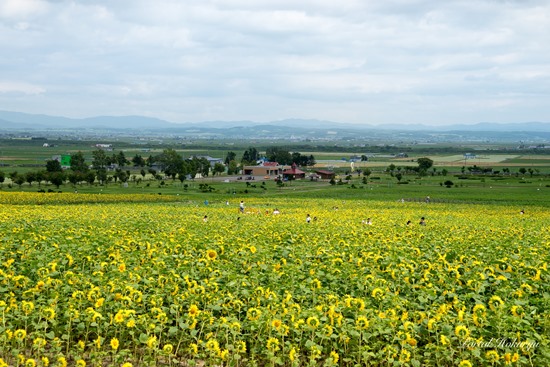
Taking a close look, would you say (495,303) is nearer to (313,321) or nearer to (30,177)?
(313,321)

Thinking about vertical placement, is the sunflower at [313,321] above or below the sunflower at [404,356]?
above

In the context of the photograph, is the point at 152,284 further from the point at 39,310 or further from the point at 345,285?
the point at 345,285

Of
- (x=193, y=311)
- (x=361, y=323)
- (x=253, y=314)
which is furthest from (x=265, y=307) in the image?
(x=361, y=323)

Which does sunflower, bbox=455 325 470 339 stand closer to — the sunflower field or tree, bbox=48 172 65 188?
the sunflower field

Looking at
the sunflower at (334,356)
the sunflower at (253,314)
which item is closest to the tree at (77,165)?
the sunflower at (253,314)

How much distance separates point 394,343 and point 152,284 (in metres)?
5.54

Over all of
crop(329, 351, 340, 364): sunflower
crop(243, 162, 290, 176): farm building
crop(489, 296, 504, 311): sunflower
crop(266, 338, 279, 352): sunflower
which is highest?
crop(489, 296, 504, 311): sunflower

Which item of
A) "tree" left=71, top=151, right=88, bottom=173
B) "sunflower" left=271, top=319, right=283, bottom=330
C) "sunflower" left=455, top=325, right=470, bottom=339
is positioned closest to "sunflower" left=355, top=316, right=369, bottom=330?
"sunflower" left=271, top=319, right=283, bottom=330

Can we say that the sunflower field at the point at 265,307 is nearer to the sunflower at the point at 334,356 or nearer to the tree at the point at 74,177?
the sunflower at the point at 334,356

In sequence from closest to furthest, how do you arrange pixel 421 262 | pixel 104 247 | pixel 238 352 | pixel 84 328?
pixel 238 352 → pixel 84 328 → pixel 421 262 → pixel 104 247

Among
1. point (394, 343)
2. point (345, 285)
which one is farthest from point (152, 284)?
point (394, 343)

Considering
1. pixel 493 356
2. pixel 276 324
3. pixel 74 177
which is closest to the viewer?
pixel 493 356

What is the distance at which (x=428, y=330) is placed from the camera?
30.3 feet

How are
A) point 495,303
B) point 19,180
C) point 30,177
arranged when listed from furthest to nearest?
1. point 30,177
2. point 19,180
3. point 495,303
